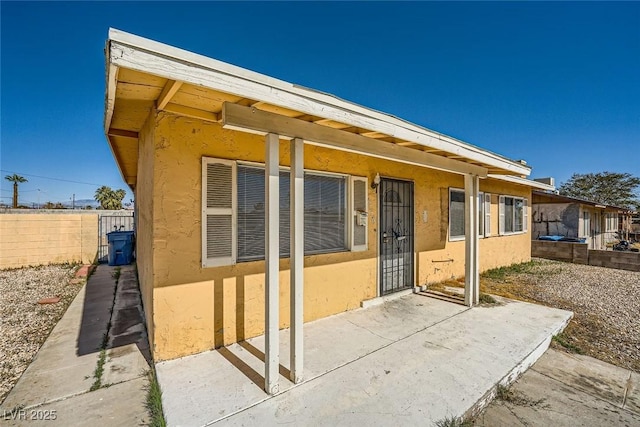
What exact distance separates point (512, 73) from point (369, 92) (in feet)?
21.2

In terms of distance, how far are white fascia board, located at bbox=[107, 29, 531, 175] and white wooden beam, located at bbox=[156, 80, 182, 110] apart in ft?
0.64

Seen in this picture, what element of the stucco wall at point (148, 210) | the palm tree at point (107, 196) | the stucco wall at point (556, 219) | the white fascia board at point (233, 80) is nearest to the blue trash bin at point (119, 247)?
the stucco wall at point (148, 210)

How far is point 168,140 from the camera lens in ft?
9.74

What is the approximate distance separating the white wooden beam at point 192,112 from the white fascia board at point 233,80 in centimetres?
94

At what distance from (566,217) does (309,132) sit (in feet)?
59.7

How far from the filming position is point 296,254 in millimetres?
2646

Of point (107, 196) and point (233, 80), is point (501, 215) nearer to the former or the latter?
point (233, 80)

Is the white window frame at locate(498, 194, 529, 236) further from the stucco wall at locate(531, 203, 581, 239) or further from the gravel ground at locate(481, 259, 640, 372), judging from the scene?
the stucco wall at locate(531, 203, 581, 239)

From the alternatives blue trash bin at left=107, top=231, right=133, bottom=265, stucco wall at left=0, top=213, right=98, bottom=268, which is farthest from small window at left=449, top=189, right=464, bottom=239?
stucco wall at left=0, top=213, right=98, bottom=268

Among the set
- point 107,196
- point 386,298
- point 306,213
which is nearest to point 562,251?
point 386,298

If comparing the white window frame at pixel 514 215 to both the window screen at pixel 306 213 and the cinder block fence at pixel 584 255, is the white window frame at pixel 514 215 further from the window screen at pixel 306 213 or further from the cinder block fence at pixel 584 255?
the window screen at pixel 306 213

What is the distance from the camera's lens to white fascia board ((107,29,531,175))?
1641 millimetres

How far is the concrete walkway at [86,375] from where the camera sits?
2.27 meters

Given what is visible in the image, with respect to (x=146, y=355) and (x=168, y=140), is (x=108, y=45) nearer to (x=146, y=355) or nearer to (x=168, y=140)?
(x=168, y=140)
